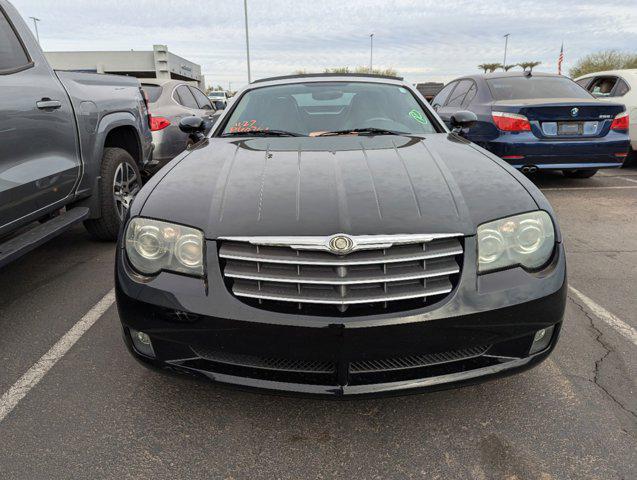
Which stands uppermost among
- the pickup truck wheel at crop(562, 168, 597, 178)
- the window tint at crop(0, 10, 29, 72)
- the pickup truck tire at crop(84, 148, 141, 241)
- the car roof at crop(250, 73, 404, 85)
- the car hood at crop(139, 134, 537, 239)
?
the window tint at crop(0, 10, 29, 72)

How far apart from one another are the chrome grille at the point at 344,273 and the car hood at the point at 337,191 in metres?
0.07

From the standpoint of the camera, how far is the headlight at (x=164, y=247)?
6.05 ft

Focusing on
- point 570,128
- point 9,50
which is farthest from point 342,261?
point 570,128

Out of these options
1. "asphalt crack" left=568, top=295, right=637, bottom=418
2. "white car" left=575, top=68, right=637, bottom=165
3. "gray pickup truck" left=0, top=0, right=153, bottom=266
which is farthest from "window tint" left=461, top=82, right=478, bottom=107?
"gray pickup truck" left=0, top=0, right=153, bottom=266

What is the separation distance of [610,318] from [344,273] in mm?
2043

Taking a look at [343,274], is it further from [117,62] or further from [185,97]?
[117,62]

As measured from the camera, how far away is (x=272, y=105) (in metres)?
3.40

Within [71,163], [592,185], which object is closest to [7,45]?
[71,163]

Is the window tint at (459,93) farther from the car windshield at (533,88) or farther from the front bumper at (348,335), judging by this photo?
the front bumper at (348,335)

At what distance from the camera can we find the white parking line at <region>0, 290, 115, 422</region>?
218 cm

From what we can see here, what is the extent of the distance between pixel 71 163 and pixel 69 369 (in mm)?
1668

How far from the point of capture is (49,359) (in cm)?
251

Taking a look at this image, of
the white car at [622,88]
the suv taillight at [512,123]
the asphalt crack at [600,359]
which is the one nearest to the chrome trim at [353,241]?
the asphalt crack at [600,359]

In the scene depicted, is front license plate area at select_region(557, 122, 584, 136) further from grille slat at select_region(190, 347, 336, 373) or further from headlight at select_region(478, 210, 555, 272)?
grille slat at select_region(190, 347, 336, 373)
